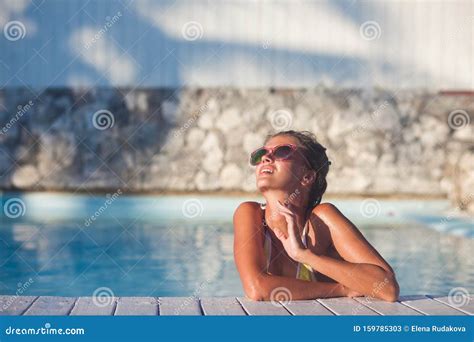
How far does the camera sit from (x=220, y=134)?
1045cm

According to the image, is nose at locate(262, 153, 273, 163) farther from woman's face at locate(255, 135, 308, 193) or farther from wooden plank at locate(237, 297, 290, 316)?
wooden plank at locate(237, 297, 290, 316)

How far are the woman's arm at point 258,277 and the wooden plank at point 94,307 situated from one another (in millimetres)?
435

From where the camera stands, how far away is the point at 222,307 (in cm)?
282

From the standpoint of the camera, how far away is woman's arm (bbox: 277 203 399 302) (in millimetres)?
2893

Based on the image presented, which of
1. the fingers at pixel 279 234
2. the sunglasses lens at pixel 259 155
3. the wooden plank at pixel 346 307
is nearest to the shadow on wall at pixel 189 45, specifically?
the sunglasses lens at pixel 259 155

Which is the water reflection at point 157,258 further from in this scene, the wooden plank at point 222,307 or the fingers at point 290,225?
the fingers at point 290,225

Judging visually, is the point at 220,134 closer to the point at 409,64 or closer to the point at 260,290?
the point at 409,64

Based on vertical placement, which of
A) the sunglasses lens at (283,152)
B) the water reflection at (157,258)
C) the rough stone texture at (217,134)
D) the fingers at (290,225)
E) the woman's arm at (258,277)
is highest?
the rough stone texture at (217,134)

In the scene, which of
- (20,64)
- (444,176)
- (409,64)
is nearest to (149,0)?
(20,64)

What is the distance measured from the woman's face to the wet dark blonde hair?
2 centimetres

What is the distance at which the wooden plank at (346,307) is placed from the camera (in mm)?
2763

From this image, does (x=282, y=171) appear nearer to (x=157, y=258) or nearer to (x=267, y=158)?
(x=267, y=158)

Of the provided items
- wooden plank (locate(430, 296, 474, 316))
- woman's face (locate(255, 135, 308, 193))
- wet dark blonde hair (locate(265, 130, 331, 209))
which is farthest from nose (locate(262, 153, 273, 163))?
wooden plank (locate(430, 296, 474, 316))

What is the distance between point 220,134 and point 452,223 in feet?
10.2
